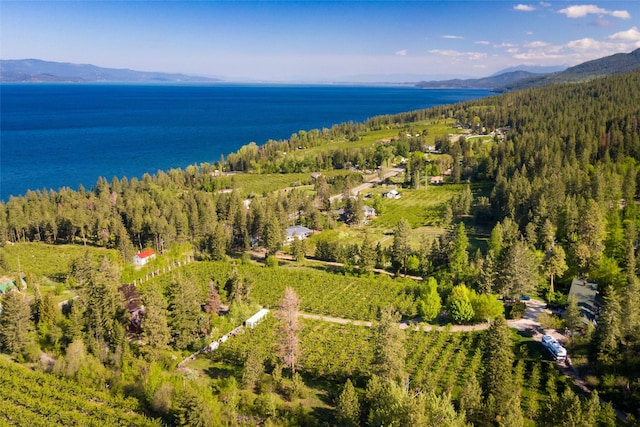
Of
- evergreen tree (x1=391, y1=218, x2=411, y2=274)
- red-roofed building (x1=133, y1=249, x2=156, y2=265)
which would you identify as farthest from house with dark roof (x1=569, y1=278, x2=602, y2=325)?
red-roofed building (x1=133, y1=249, x2=156, y2=265)

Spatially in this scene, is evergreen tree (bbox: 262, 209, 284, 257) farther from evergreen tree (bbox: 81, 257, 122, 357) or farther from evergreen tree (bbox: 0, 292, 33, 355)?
evergreen tree (bbox: 0, 292, 33, 355)

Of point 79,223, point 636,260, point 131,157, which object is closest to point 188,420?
point 636,260

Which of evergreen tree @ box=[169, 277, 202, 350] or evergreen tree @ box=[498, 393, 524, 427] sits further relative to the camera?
evergreen tree @ box=[169, 277, 202, 350]

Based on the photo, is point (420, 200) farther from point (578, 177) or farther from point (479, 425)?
point (479, 425)

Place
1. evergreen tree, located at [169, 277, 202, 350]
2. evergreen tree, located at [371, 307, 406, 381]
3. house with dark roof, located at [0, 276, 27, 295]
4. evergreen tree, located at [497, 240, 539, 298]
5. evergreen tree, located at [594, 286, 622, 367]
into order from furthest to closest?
house with dark roof, located at [0, 276, 27, 295], evergreen tree, located at [497, 240, 539, 298], evergreen tree, located at [169, 277, 202, 350], evergreen tree, located at [594, 286, 622, 367], evergreen tree, located at [371, 307, 406, 381]

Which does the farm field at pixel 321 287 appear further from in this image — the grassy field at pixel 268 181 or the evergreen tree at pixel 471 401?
the grassy field at pixel 268 181

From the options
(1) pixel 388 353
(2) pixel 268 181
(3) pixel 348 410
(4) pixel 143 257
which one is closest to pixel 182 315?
(3) pixel 348 410

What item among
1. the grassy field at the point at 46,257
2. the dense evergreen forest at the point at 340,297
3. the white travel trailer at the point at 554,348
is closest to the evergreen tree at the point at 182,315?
the dense evergreen forest at the point at 340,297

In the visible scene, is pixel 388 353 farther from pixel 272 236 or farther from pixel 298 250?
pixel 272 236
